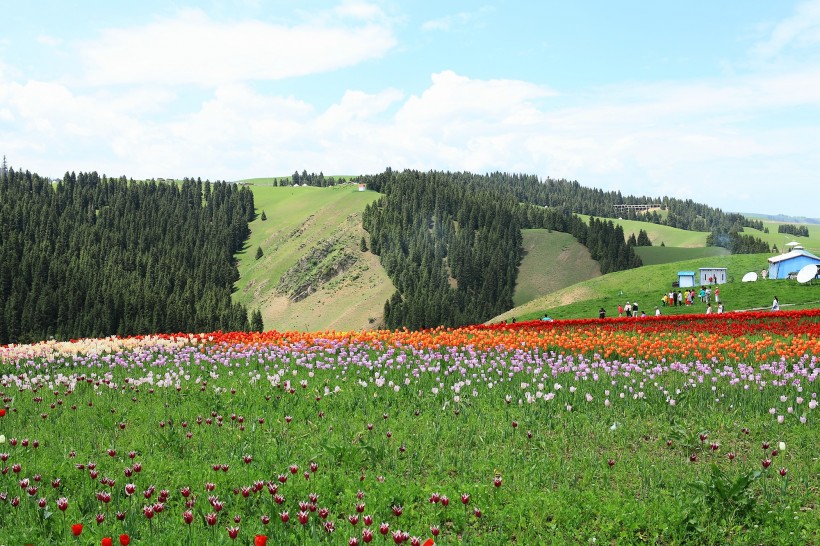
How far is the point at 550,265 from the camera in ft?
583

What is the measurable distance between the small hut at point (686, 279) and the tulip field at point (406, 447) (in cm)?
6306

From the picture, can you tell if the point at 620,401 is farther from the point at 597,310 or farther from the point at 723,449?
the point at 597,310

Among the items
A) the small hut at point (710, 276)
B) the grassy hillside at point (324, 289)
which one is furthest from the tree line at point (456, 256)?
the small hut at point (710, 276)

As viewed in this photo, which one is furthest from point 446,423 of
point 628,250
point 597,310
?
point 628,250

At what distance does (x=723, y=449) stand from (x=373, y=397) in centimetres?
683

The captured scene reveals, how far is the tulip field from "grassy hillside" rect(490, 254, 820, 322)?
36.3m

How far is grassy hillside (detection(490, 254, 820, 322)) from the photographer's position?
52.0 meters

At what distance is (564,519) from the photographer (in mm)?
8000

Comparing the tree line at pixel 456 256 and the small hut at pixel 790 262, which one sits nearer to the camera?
the small hut at pixel 790 262

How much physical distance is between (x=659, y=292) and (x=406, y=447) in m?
60.6

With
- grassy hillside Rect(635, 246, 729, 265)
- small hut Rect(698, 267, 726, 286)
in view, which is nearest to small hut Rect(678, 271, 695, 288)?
small hut Rect(698, 267, 726, 286)

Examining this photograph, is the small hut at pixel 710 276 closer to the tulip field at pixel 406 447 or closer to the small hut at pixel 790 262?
the small hut at pixel 790 262

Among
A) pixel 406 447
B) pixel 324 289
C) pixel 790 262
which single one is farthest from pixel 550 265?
pixel 406 447

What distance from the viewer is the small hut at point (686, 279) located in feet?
258
